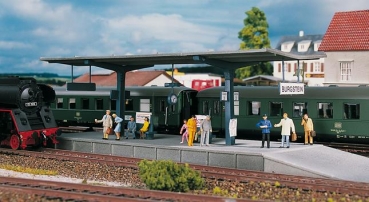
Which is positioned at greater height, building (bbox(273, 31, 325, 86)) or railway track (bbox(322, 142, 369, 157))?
building (bbox(273, 31, 325, 86))

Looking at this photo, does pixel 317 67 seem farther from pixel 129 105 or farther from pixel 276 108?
pixel 276 108

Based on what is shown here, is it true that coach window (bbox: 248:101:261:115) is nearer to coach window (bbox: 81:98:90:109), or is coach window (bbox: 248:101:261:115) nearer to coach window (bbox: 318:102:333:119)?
coach window (bbox: 318:102:333:119)

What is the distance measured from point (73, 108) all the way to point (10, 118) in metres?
10.0

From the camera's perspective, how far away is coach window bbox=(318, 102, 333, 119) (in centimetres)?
2267

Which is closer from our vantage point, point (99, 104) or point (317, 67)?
point (99, 104)

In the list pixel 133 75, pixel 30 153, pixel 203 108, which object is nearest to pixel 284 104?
pixel 203 108

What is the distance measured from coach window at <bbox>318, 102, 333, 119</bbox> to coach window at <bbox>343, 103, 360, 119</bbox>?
651 mm

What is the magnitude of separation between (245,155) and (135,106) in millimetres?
12379

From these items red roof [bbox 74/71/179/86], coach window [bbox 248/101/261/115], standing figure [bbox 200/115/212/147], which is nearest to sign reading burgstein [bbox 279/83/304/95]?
standing figure [bbox 200/115/212/147]

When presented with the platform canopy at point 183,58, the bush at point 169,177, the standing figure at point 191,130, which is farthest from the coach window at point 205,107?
the bush at point 169,177

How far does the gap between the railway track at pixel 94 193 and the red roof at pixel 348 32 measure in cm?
2653

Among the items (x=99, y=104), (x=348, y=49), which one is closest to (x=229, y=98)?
(x=99, y=104)

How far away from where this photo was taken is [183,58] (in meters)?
20.2

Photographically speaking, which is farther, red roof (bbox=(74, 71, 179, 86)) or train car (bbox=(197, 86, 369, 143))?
red roof (bbox=(74, 71, 179, 86))
